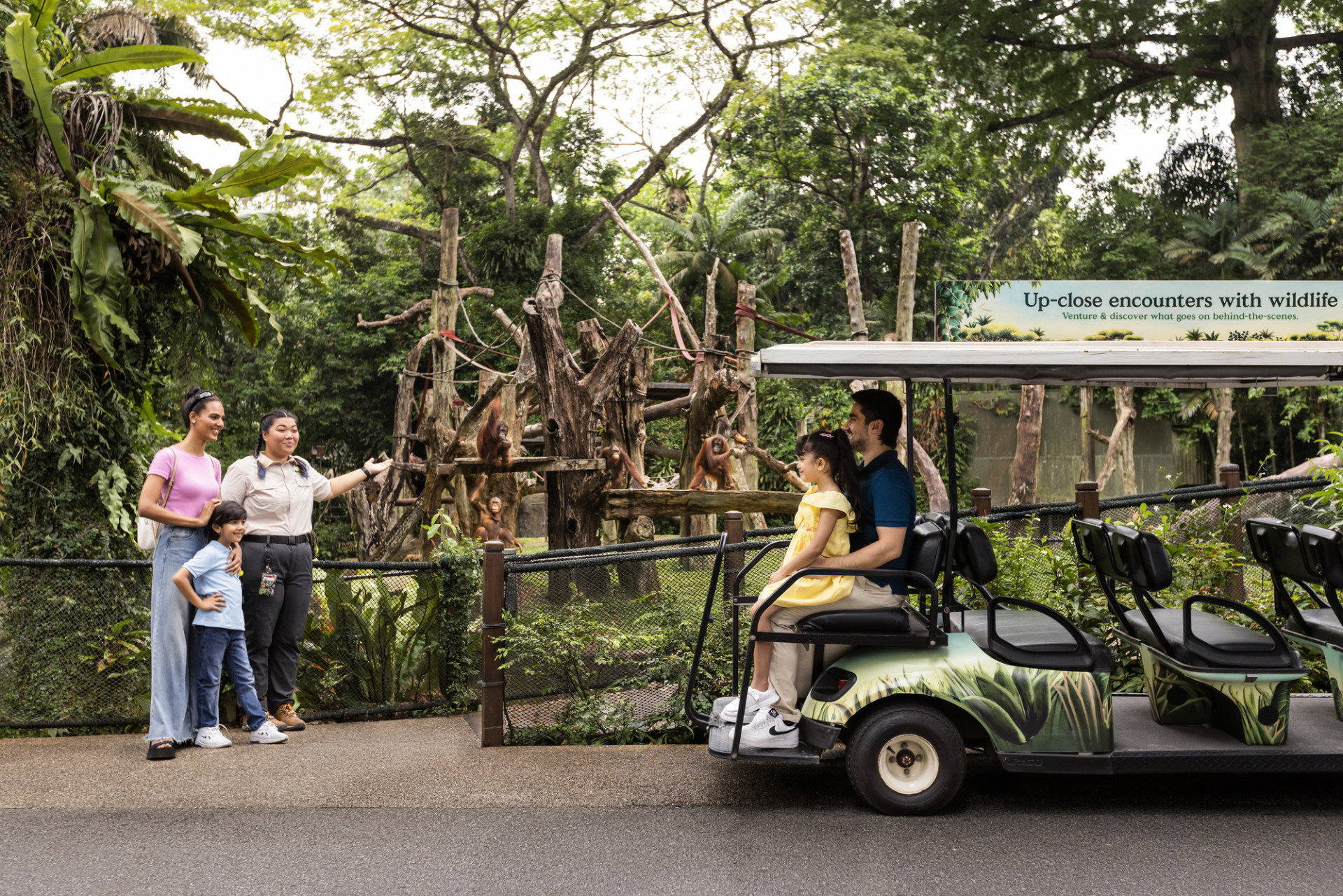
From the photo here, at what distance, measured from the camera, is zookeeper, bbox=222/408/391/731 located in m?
6.47

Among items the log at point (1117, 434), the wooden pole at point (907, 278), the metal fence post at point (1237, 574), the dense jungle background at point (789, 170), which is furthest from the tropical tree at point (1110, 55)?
the metal fence post at point (1237, 574)

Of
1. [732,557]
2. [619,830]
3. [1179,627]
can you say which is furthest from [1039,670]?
[732,557]

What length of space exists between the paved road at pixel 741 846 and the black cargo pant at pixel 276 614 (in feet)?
4.73

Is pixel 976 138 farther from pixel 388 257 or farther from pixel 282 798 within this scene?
pixel 282 798

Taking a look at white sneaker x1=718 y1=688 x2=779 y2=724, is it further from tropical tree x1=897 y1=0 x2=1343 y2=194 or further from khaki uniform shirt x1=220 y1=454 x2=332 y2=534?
tropical tree x1=897 y1=0 x2=1343 y2=194

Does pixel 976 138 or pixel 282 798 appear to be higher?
pixel 976 138

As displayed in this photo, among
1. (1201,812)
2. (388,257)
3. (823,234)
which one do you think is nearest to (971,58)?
(823,234)

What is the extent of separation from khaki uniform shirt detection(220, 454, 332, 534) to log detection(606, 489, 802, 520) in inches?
249

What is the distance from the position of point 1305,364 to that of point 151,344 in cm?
716

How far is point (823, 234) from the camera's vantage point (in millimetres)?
29844

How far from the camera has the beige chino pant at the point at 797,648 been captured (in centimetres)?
513

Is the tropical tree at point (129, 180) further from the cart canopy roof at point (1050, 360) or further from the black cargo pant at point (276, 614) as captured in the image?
the cart canopy roof at point (1050, 360)

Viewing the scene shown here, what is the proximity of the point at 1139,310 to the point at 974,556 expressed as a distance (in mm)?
4639

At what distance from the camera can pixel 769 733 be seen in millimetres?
5047
